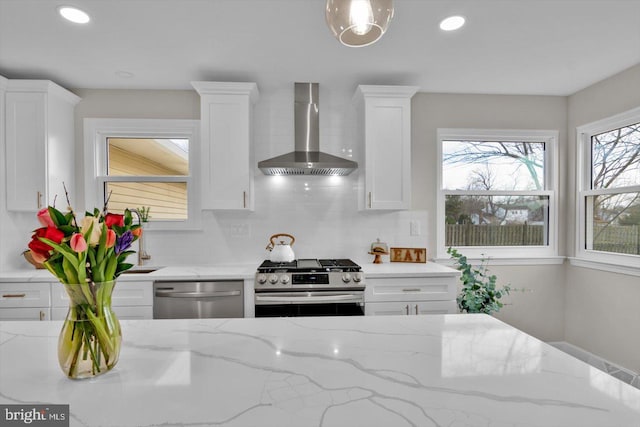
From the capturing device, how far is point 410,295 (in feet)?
8.59

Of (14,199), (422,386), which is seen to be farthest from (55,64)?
(422,386)

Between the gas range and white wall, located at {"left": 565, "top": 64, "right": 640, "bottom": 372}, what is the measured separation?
2.16 meters

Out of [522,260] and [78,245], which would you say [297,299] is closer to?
[78,245]

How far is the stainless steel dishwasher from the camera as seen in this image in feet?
8.15

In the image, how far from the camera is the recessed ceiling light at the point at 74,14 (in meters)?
1.90

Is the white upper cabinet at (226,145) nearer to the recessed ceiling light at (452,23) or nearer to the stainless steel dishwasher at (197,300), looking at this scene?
the stainless steel dishwasher at (197,300)

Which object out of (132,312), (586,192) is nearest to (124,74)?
(132,312)

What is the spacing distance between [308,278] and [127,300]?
1.33 meters

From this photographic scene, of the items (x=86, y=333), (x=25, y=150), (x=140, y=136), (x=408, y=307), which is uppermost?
(x=140, y=136)

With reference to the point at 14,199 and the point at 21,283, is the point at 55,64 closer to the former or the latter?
the point at 14,199

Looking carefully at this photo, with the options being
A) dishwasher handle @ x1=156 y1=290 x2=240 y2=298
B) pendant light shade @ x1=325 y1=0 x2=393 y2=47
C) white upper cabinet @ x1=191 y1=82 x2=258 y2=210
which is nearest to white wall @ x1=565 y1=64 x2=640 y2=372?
pendant light shade @ x1=325 y1=0 x2=393 y2=47

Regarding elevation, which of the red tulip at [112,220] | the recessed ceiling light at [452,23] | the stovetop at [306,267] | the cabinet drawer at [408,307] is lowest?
the cabinet drawer at [408,307]

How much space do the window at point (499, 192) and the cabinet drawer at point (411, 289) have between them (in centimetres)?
69

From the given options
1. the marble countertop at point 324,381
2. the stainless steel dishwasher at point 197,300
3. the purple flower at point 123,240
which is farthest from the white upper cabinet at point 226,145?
the purple flower at point 123,240
